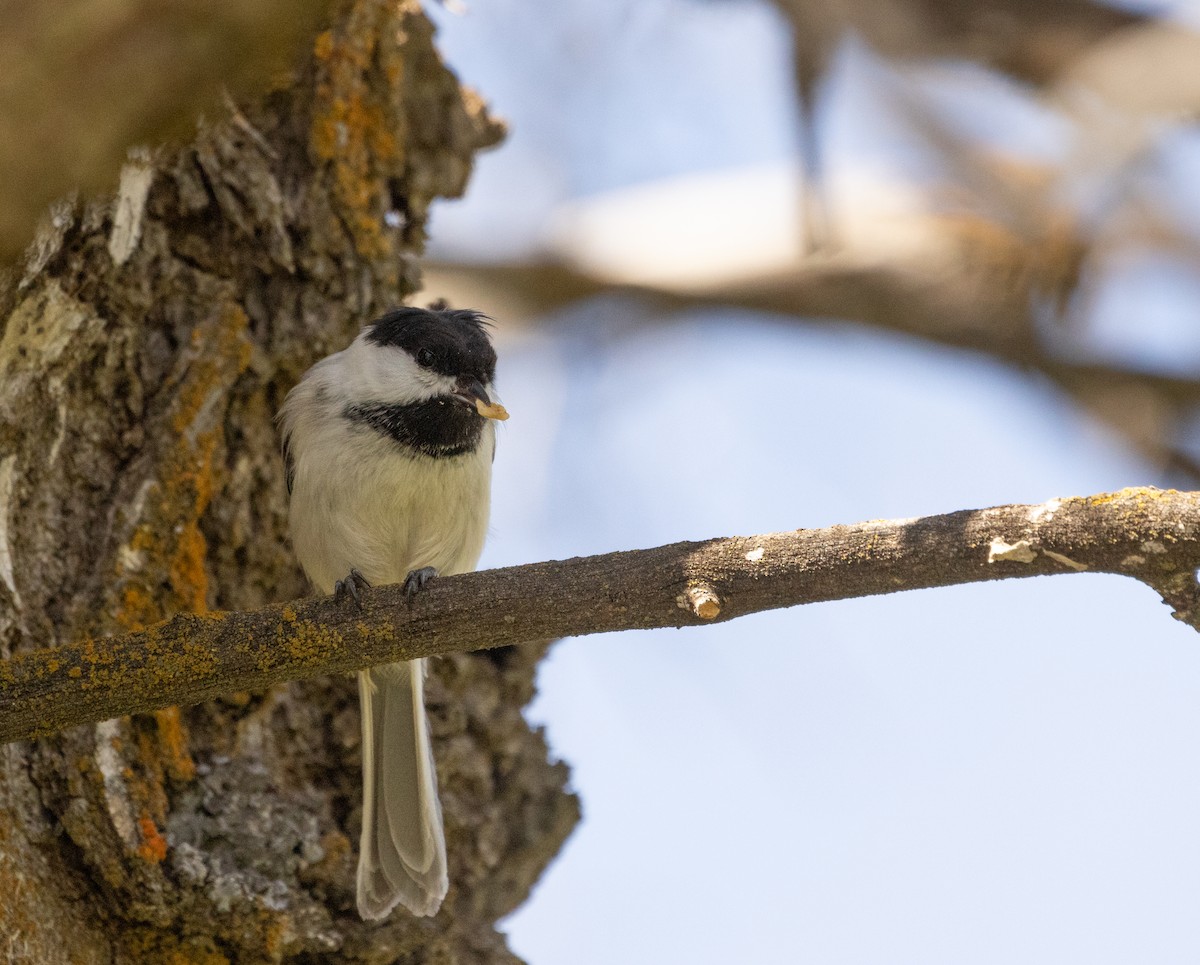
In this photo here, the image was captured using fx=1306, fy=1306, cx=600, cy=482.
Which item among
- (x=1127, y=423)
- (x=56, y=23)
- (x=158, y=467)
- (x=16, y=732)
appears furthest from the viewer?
(x=1127, y=423)

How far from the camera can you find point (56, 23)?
1122mm

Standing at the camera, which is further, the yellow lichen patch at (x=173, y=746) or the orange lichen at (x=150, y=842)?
the yellow lichen patch at (x=173, y=746)

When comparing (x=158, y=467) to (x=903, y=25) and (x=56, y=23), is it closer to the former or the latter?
(x=56, y=23)

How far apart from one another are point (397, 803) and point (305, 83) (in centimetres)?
189

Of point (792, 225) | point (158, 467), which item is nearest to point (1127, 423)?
point (792, 225)

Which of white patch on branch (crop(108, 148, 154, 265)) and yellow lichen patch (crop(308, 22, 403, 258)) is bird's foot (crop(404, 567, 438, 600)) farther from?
yellow lichen patch (crop(308, 22, 403, 258))

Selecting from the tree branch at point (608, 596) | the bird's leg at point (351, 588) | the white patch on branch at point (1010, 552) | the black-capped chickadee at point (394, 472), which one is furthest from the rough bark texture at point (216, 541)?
the white patch on branch at point (1010, 552)

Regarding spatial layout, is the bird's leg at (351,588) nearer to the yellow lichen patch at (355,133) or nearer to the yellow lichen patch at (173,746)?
the yellow lichen patch at (173,746)

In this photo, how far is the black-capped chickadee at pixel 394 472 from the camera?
3191 millimetres

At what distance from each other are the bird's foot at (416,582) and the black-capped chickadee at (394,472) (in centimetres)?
53

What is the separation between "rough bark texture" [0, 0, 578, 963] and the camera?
8.66 feet

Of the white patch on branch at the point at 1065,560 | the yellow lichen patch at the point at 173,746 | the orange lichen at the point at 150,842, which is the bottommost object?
the orange lichen at the point at 150,842

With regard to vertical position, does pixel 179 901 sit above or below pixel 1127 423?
below

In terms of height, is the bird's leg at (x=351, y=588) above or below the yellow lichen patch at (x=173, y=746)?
above
